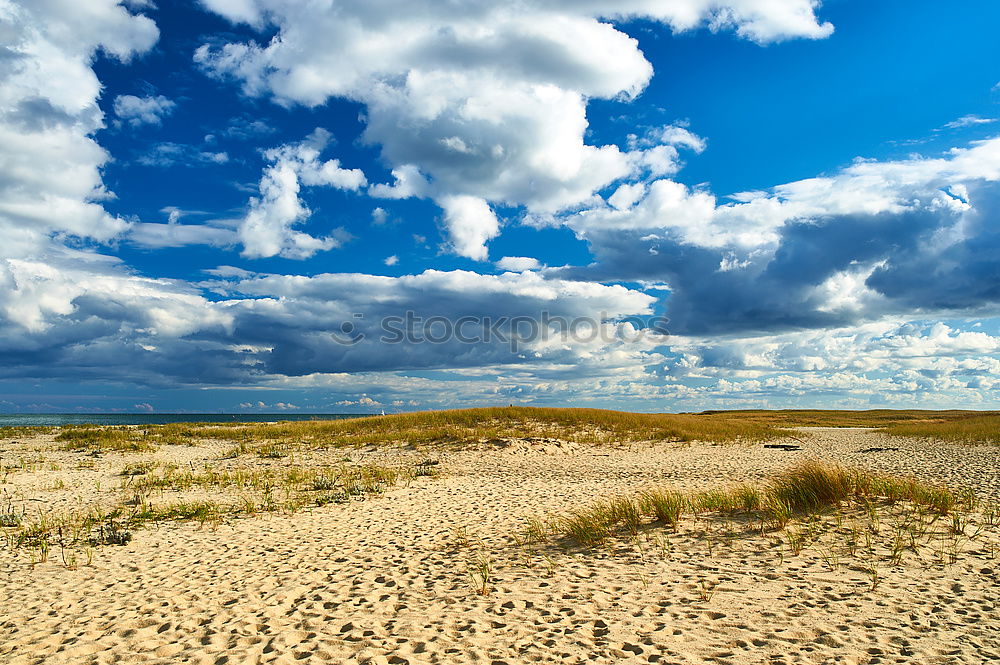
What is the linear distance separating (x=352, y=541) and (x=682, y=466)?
17678mm

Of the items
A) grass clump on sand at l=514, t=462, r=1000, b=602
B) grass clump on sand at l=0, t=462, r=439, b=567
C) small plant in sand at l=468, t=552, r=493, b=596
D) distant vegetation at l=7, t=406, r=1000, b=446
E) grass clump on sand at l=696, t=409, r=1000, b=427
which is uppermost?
grass clump on sand at l=514, t=462, r=1000, b=602

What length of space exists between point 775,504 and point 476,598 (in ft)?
23.5

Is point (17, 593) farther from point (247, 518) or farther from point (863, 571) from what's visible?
point (863, 571)

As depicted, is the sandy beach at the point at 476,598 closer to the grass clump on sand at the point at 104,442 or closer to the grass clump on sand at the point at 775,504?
the grass clump on sand at the point at 775,504

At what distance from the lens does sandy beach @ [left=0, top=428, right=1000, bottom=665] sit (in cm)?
644

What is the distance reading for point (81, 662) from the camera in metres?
6.59

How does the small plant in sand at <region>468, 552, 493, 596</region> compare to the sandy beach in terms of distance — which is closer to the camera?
the sandy beach

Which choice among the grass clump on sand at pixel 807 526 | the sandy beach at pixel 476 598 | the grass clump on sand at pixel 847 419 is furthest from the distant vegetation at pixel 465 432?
the grass clump on sand at pixel 847 419

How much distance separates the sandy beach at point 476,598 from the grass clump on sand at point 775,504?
647mm

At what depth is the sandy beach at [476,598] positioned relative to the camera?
6.44 meters

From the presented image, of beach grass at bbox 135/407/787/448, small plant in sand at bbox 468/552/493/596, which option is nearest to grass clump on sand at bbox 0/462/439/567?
small plant in sand at bbox 468/552/493/596

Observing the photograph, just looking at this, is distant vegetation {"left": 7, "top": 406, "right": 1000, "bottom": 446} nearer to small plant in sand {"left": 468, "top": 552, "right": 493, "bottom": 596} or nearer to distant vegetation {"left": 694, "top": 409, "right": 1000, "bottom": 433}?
small plant in sand {"left": 468, "top": 552, "right": 493, "bottom": 596}

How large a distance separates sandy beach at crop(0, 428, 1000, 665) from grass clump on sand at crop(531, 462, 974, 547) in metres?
0.65

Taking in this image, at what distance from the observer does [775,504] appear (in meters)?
11.6
